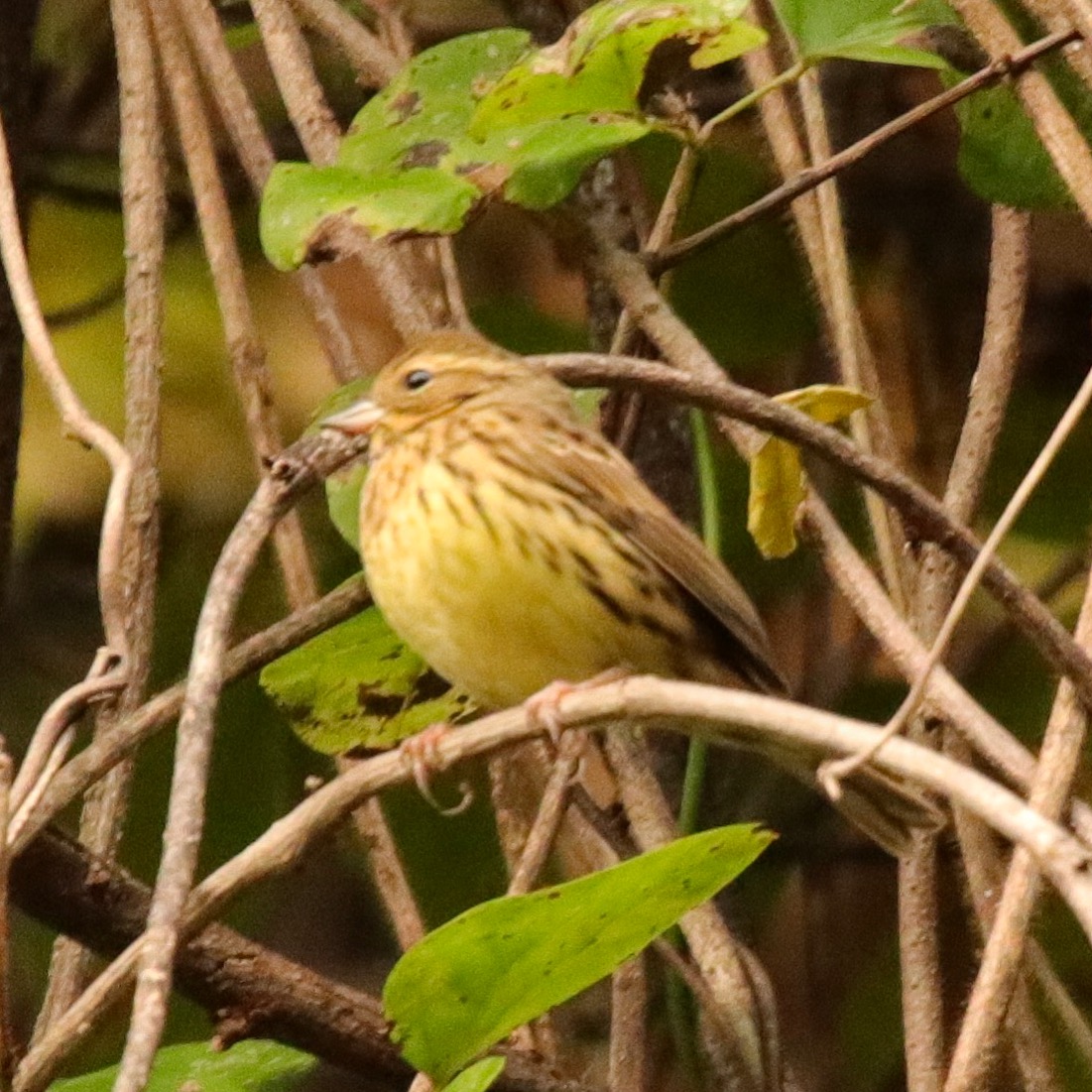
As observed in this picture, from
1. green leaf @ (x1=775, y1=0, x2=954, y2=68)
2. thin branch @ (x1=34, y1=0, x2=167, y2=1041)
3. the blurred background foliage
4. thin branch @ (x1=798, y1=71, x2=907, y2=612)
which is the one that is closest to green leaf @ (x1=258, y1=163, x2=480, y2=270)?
thin branch @ (x1=34, y1=0, x2=167, y2=1041)

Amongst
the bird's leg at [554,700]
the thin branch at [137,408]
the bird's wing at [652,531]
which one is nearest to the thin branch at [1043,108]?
the bird's wing at [652,531]

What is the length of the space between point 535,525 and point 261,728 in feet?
3.27

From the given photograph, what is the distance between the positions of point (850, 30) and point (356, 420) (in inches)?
26.1

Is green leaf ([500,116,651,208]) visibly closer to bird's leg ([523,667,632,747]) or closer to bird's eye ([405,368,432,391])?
bird's eye ([405,368,432,391])

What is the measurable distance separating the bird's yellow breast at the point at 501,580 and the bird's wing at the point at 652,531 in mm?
22

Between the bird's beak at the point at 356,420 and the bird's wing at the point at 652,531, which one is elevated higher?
the bird's beak at the point at 356,420

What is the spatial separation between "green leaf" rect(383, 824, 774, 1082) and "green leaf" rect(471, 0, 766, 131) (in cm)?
88

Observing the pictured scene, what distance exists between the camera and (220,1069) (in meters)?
2.03

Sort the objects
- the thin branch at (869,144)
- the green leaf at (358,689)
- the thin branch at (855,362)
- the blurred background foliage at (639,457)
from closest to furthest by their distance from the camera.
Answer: the thin branch at (869,144) < the green leaf at (358,689) < the thin branch at (855,362) < the blurred background foliage at (639,457)

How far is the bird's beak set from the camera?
96.2 inches

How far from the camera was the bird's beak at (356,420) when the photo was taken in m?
2.44

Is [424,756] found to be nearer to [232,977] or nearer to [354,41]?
[232,977]

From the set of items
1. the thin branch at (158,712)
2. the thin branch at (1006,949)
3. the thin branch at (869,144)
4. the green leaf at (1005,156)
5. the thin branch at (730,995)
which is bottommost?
the thin branch at (730,995)

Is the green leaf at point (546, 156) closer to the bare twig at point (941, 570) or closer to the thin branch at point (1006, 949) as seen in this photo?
the bare twig at point (941, 570)
